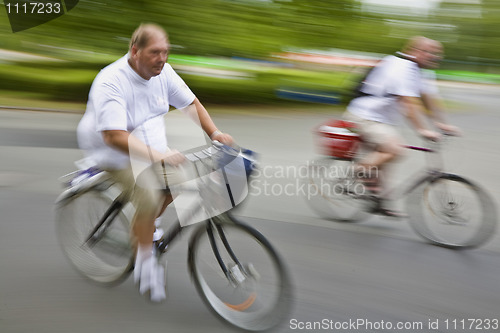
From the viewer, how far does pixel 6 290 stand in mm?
4082

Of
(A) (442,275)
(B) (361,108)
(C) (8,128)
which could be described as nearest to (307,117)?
(C) (8,128)

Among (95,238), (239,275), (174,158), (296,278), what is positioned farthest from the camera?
(296,278)

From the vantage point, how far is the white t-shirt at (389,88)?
5.18 meters

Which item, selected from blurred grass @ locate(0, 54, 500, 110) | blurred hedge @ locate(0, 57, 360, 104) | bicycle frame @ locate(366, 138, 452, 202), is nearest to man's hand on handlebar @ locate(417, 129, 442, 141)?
bicycle frame @ locate(366, 138, 452, 202)

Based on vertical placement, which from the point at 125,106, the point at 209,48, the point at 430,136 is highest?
the point at 125,106

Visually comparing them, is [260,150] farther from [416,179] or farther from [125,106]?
[125,106]

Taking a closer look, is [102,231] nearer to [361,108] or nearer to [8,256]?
[8,256]

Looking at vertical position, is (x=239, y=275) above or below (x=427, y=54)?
below

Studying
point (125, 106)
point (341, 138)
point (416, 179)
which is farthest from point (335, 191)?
point (125, 106)

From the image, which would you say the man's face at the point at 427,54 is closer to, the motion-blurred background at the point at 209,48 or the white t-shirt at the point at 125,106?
the white t-shirt at the point at 125,106

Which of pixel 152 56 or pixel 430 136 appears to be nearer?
pixel 152 56

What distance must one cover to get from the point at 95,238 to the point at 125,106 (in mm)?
1137

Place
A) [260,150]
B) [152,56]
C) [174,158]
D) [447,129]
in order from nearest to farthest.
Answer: [174,158]
[152,56]
[447,129]
[260,150]

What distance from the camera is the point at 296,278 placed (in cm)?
442
